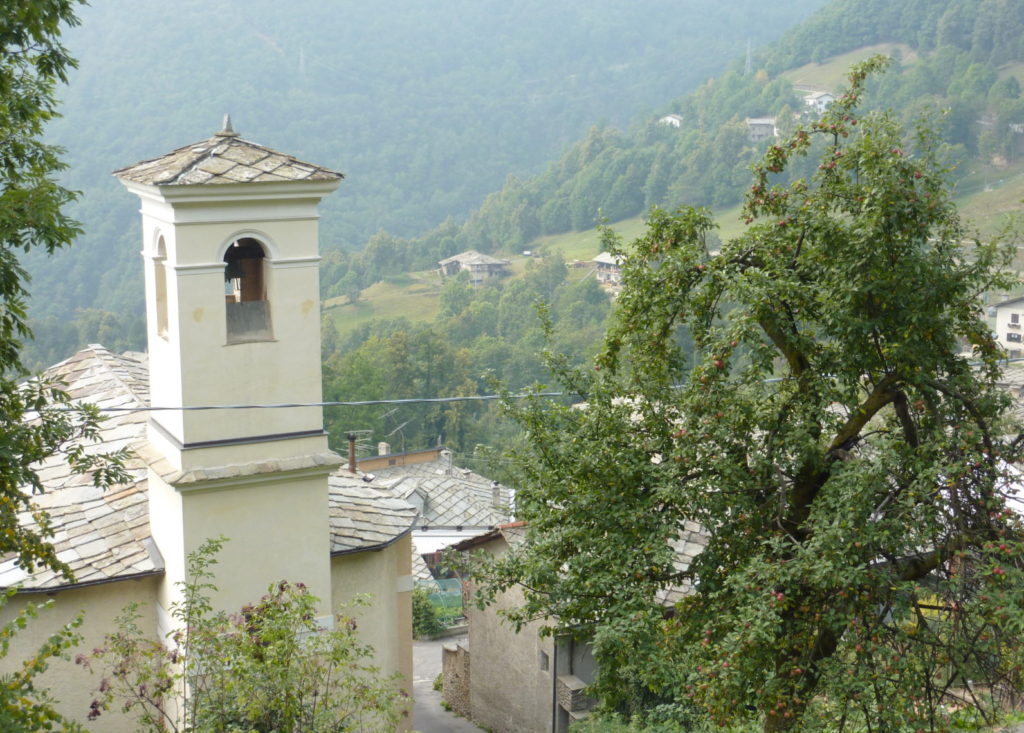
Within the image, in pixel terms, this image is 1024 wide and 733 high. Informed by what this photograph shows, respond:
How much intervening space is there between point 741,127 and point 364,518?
3553 inches

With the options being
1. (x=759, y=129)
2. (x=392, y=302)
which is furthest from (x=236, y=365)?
(x=759, y=129)

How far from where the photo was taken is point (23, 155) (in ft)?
26.3

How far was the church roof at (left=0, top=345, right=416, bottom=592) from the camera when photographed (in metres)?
10.3

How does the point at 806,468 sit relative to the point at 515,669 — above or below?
above

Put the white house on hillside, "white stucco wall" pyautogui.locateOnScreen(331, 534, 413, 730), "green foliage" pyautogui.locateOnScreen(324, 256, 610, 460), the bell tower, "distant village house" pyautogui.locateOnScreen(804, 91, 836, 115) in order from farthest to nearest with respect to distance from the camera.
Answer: "distant village house" pyautogui.locateOnScreen(804, 91, 836, 115) → the white house on hillside → "green foliage" pyautogui.locateOnScreen(324, 256, 610, 460) → "white stucco wall" pyautogui.locateOnScreen(331, 534, 413, 730) → the bell tower

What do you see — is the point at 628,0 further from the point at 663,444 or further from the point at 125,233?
the point at 663,444

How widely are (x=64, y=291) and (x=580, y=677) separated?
254ft

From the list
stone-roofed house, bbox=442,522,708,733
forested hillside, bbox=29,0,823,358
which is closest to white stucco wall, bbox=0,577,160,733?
stone-roofed house, bbox=442,522,708,733

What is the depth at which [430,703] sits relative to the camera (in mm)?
19312

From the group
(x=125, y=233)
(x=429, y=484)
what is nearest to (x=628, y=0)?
(x=125, y=233)

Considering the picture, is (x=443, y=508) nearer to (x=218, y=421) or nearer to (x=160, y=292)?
(x=160, y=292)

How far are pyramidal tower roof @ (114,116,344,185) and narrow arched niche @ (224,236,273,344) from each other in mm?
627

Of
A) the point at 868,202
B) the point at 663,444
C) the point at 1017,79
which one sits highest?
the point at 1017,79

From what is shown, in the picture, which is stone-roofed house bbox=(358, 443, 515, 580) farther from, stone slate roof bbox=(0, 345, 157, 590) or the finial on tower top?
the finial on tower top
